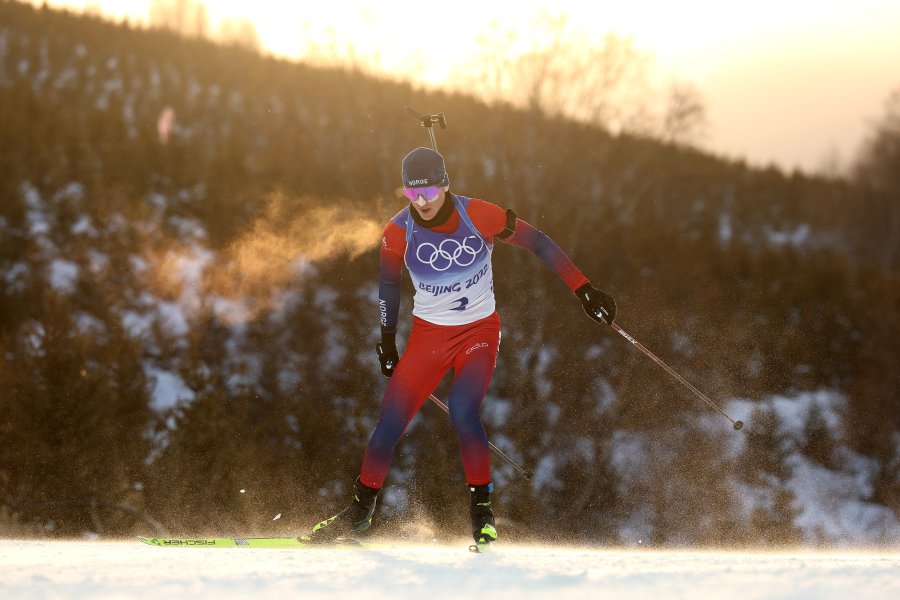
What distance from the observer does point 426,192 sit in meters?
4.28

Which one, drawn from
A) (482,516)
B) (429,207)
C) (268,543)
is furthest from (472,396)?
(268,543)

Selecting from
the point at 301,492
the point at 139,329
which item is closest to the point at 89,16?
the point at 139,329

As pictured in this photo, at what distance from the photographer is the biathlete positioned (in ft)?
14.2

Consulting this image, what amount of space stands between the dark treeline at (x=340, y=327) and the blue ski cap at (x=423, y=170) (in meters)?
12.4

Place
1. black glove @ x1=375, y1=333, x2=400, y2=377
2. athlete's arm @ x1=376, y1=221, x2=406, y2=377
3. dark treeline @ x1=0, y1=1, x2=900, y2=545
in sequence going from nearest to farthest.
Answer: athlete's arm @ x1=376, y1=221, x2=406, y2=377
black glove @ x1=375, y1=333, x2=400, y2=377
dark treeline @ x1=0, y1=1, x2=900, y2=545

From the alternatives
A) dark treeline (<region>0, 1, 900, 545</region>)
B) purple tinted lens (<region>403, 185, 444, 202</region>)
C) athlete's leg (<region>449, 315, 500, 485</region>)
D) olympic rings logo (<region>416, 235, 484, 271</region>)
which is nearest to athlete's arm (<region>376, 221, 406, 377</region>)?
olympic rings logo (<region>416, 235, 484, 271</region>)

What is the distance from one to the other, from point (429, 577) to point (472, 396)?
1.23 metres

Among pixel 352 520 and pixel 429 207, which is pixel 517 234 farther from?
pixel 352 520

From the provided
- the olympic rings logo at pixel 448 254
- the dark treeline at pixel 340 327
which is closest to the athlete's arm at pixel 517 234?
the olympic rings logo at pixel 448 254

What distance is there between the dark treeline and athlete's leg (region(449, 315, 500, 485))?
11891mm

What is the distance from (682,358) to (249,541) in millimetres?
17415

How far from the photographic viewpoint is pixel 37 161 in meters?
21.2

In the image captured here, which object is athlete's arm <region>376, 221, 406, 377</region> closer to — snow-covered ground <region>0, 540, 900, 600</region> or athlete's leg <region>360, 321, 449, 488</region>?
athlete's leg <region>360, 321, 449, 488</region>

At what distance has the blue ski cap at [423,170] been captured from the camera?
427 cm
